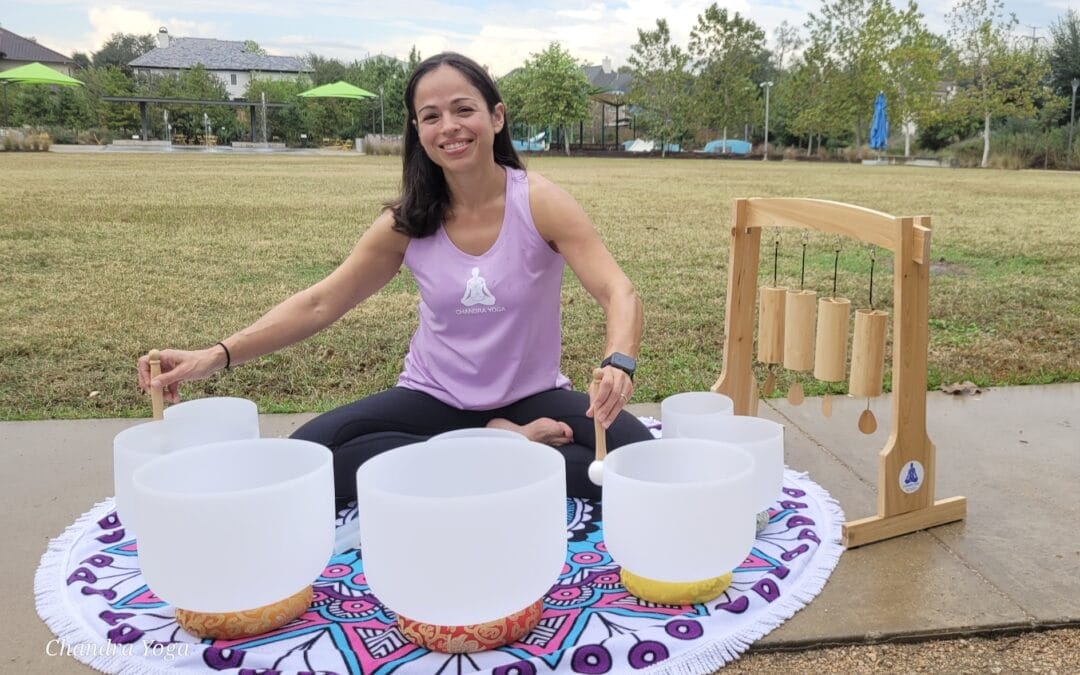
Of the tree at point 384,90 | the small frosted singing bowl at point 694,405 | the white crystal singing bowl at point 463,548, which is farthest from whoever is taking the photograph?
the tree at point 384,90

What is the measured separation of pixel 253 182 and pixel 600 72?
57264 millimetres

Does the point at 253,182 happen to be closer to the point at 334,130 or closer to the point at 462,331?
Answer: the point at 462,331

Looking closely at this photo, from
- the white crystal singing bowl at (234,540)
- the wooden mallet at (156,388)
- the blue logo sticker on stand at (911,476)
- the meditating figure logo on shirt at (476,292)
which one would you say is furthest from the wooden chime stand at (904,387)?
the wooden mallet at (156,388)

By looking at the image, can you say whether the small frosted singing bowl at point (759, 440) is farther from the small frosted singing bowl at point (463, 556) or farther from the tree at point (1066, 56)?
the tree at point (1066, 56)

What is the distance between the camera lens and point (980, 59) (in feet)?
106

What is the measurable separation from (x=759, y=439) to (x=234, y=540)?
1460 millimetres

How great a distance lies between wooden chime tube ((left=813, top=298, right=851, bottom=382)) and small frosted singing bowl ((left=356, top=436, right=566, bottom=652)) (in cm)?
119

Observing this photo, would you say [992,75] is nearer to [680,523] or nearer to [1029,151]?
[1029,151]

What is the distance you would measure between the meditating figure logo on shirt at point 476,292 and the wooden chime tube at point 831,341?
1.01 m

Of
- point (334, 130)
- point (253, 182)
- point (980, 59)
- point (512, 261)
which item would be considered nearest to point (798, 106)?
point (980, 59)

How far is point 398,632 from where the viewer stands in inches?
75.5

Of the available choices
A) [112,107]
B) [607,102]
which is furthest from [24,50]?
[607,102]

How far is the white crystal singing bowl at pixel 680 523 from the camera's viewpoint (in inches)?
73.2

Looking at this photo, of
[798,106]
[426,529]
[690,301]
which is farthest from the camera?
[798,106]
